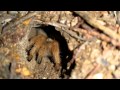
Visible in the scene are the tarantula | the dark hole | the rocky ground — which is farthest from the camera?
the tarantula

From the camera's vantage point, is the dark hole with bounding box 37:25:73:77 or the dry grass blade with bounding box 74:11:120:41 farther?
the dark hole with bounding box 37:25:73:77

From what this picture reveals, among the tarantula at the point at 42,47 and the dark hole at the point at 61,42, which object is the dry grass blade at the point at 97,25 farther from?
the tarantula at the point at 42,47

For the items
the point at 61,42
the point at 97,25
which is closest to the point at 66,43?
the point at 61,42

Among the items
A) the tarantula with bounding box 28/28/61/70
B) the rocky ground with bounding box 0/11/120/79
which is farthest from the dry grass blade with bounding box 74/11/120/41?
the tarantula with bounding box 28/28/61/70

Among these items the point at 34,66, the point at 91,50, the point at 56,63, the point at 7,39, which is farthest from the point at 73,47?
the point at 7,39

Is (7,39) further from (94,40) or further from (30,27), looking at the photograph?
(94,40)

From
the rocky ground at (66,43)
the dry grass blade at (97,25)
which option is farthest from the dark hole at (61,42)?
the dry grass blade at (97,25)

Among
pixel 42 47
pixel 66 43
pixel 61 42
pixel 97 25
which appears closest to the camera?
pixel 97 25

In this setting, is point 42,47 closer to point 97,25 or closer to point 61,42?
point 61,42

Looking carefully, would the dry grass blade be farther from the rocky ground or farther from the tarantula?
the tarantula
